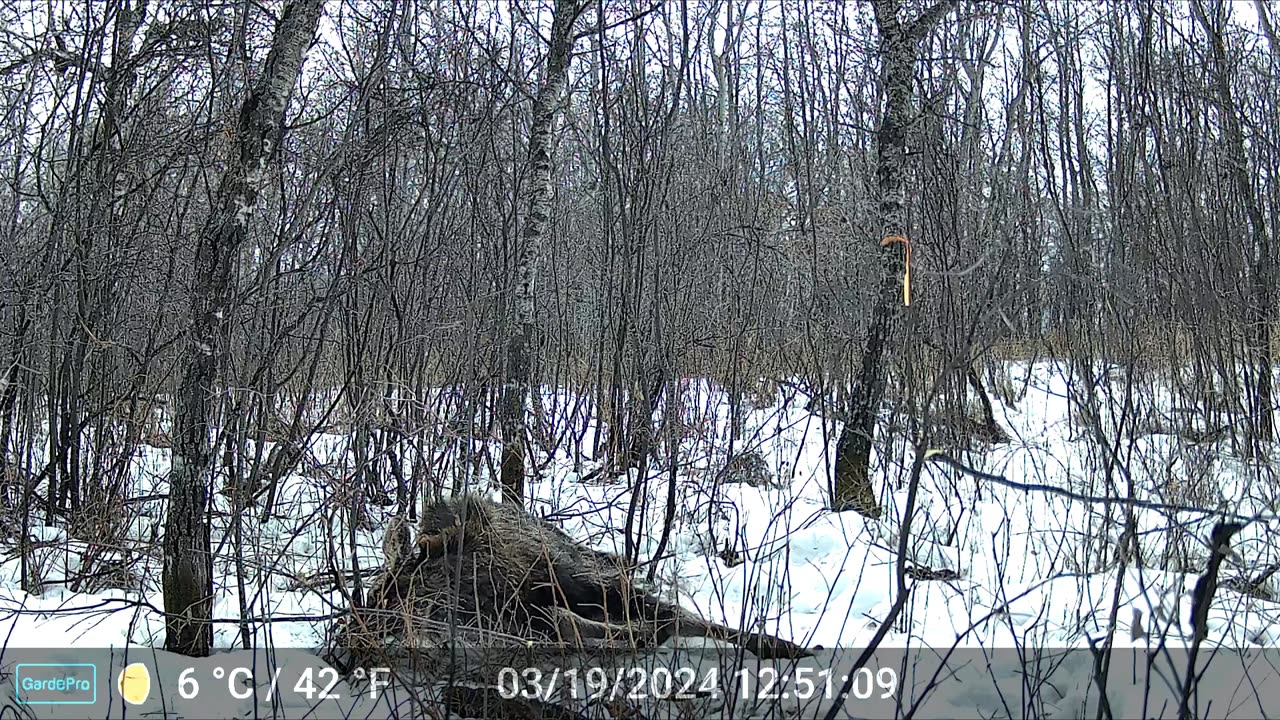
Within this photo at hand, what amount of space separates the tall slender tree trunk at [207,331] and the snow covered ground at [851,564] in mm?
128

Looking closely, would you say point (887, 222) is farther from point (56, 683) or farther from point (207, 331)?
point (56, 683)

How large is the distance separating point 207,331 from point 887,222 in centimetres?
363

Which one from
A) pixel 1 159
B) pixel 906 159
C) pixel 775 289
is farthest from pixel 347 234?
pixel 775 289

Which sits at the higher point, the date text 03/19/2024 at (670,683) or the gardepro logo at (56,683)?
the date text 03/19/2024 at (670,683)

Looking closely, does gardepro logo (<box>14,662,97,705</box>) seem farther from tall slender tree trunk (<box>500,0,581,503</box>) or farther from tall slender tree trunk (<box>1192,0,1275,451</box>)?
tall slender tree trunk (<box>1192,0,1275,451</box>)

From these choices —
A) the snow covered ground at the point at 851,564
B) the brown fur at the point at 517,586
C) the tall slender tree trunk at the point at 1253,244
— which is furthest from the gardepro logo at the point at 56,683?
the tall slender tree trunk at the point at 1253,244

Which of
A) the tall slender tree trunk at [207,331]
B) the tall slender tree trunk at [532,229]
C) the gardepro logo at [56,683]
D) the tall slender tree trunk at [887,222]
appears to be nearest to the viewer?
the gardepro logo at [56,683]

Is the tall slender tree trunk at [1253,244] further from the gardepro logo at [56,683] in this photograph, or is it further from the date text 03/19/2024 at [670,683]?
the gardepro logo at [56,683]

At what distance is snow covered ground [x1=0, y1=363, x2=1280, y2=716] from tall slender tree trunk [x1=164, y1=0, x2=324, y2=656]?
0.13 meters

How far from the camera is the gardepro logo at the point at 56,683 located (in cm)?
298

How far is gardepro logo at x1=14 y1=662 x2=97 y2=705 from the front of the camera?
9.78 feet

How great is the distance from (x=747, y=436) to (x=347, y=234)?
3.31 m

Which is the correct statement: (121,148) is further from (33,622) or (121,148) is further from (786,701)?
(786,701)

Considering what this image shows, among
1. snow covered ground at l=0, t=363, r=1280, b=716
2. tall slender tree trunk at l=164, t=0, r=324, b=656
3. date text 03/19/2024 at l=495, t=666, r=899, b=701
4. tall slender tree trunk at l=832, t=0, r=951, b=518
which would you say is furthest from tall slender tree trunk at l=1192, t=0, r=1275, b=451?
tall slender tree trunk at l=164, t=0, r=324, b=656
